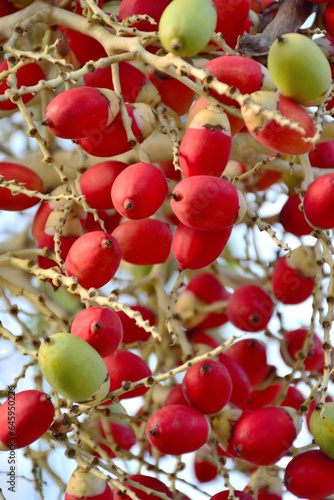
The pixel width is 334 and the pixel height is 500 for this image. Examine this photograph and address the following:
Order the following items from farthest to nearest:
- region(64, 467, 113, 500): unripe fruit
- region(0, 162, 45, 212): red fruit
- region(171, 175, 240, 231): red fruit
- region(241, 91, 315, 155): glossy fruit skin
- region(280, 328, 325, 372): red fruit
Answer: region(280, 328, 325, 372): red fruit → region(0, 162, 45, 212): red fruit → region(64, 467, 113, 500): unripe fruit → region(171, 175, 240, 231): red fruit → region(241, 91, 315, 155): glossy fruit skin

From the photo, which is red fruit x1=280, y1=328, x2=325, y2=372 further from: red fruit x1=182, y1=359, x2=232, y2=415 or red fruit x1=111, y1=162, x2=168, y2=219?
red fruit x1=111, y1=162, x2=168, y2=219

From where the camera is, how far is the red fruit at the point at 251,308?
138 centimetres

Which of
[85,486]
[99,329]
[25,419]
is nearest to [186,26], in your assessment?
[99,329]

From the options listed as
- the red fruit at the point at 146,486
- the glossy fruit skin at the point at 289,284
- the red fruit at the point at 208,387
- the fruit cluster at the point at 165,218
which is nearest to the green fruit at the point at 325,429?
the fruit cluster at the point at 165,218

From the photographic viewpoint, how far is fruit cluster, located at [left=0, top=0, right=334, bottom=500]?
82 cm

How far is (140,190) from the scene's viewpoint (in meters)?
0.89

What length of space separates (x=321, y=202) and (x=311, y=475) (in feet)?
1.43

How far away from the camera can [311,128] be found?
78 cm

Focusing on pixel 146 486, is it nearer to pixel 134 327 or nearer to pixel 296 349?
pixel 134 327

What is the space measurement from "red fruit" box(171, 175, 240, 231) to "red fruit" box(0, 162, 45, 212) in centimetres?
36

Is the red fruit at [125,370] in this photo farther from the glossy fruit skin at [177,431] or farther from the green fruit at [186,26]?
the green fruit at [186,26]

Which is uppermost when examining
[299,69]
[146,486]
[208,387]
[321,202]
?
[299,69]

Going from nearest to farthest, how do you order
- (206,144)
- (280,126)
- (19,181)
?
(280,126) → (206,144) → (19,181)

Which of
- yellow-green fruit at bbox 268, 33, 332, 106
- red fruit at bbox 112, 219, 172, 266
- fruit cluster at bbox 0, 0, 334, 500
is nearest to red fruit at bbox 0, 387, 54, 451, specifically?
fruit cluster at bbox 0, 0, 334, 500
